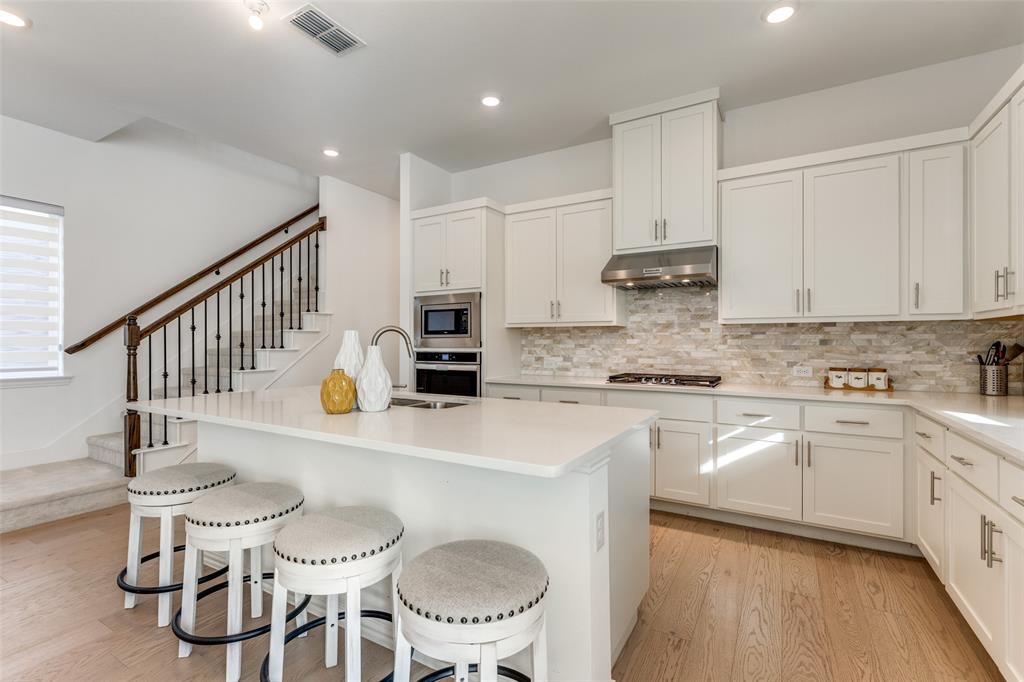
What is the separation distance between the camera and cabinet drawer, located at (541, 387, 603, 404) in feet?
11.2

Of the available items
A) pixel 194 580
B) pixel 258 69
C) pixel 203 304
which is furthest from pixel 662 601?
pixel 203 304

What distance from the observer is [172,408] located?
212 cm

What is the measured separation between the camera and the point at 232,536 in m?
1.68

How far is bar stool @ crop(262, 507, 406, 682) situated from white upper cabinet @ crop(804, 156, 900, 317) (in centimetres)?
289

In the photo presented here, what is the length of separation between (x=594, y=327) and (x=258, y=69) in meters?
3.02

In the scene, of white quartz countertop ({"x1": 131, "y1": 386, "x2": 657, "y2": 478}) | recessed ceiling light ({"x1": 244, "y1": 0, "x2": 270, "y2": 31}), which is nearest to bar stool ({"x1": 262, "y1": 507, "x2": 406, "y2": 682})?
white quartz countertop ({"x1": 131, "y1": 386, "x2": 657, "y2": 478})

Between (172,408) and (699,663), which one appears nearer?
(699,663)

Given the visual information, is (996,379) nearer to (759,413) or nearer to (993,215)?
(993,215)

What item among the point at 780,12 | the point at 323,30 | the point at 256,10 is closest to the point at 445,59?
the point at 323,30

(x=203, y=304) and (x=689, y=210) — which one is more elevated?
(x=689, y=210)

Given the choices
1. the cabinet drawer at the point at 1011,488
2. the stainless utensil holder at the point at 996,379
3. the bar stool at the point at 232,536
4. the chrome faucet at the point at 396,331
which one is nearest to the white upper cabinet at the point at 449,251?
the chrome faucet at the point at 396,331

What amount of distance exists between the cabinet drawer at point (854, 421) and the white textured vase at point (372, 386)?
2.46 m

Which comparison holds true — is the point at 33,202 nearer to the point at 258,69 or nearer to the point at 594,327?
the point at 258,69

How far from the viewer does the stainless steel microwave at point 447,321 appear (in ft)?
Result: 12.9
